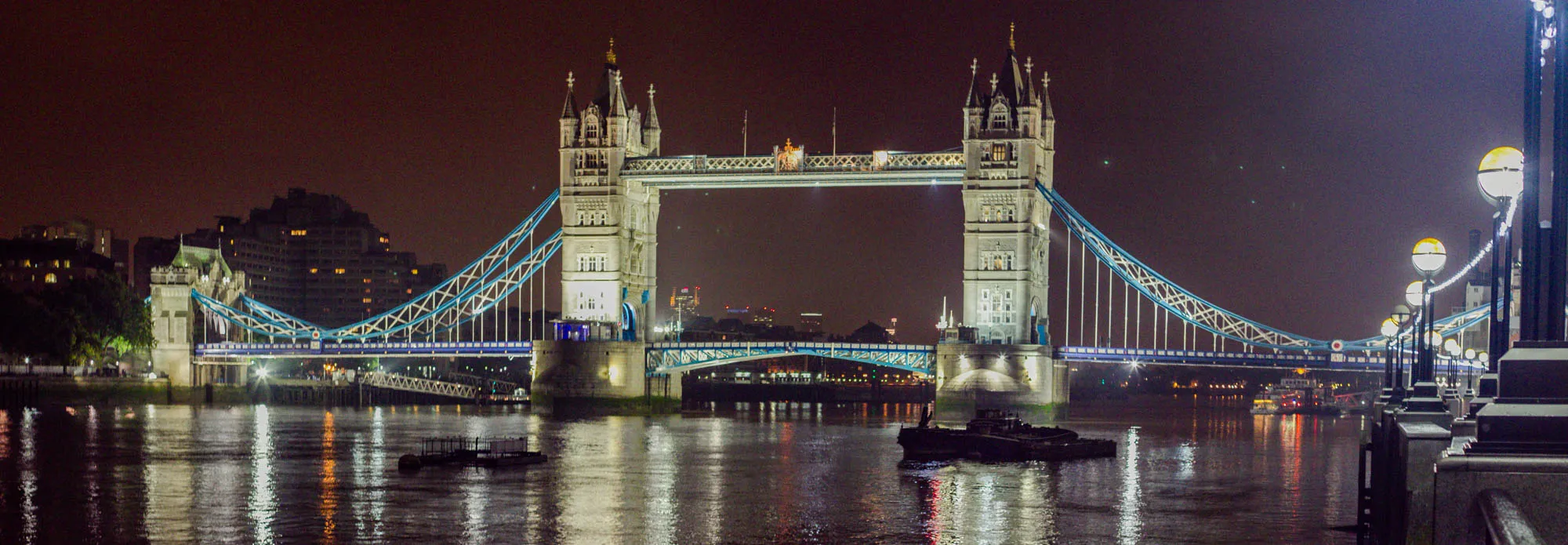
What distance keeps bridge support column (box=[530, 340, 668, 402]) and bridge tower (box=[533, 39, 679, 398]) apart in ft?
0.13

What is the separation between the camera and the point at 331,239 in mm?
198500

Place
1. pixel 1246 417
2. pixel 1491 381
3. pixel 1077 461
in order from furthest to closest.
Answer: pixel 1246 417
pixel 1077 461
pixel 1491 381

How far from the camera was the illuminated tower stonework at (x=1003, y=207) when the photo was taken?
269 feet

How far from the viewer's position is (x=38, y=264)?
141 meters

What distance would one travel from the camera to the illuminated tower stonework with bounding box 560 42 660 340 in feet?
293

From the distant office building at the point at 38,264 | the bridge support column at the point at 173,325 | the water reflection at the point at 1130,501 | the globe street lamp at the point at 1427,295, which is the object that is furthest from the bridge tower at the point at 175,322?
the globe street lamp at the point at 1427,295

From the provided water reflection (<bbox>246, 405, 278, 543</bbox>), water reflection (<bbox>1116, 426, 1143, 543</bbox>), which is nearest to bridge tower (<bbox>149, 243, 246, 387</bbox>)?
water reflection (<bbox>246, 405, 278, 543</bbox>)

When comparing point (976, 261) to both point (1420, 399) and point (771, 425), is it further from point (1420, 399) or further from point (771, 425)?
point (1420, 399)

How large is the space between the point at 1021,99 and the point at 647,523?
54188 millimetres

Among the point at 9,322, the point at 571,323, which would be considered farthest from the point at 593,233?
the point at 9,322

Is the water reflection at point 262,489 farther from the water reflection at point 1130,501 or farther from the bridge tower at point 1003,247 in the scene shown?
the bridge tower at point 1003,247

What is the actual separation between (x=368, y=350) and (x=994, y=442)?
5466 centimetres

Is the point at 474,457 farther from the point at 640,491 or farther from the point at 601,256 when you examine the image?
the point at 601,256

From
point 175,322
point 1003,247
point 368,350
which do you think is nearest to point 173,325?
point 175,322
